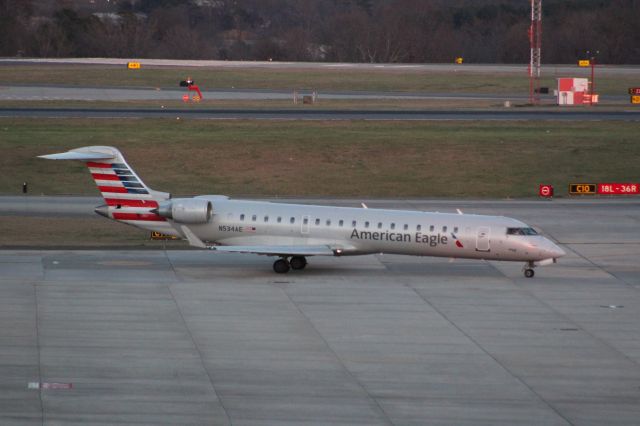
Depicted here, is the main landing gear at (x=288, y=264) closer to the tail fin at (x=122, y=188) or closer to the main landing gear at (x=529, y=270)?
the tail fin at (x=122, y=188)

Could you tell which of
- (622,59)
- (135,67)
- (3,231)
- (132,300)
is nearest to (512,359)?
(132,300)

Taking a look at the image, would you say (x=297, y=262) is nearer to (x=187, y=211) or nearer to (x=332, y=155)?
(x=187, y=211)

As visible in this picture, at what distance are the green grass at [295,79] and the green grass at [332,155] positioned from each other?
29139 mm

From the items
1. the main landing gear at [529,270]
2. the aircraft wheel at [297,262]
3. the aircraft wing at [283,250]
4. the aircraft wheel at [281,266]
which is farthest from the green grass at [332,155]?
the aircraft wing at [283,250]

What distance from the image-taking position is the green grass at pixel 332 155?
2283 inches

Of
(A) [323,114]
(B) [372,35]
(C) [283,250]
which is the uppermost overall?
(B) [372,35]

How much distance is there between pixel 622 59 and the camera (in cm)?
13775

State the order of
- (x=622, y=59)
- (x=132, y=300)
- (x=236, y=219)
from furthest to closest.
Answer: (x=622, y=59)
(x=236, y=219)
(x=132, y=300)

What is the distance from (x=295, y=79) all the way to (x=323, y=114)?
1187 inches

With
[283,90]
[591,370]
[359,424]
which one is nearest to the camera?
[359,424]

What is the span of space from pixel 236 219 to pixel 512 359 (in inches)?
516

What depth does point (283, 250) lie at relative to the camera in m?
36.5

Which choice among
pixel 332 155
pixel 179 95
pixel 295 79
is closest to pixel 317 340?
pixel 332 155

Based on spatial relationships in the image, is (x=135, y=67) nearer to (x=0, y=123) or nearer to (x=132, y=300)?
(x=0, y=123)
